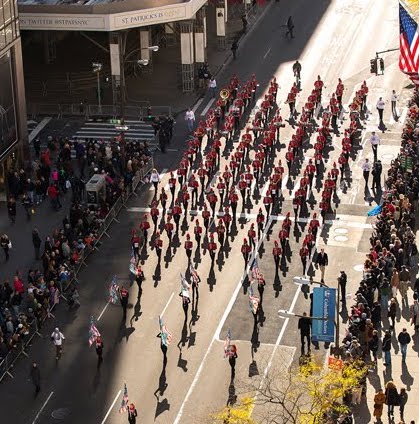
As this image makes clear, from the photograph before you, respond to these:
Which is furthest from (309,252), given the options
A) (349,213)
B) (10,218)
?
(10,218)

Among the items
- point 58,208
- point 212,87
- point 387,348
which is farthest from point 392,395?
point 212,87

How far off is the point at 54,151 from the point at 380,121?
1931 cm

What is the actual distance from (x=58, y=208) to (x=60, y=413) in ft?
64.9

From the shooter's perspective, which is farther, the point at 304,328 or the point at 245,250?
the point at 245,250

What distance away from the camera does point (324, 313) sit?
49438 mm

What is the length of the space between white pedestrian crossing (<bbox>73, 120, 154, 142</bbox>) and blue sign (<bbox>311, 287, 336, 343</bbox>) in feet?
102

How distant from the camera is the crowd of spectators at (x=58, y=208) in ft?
186

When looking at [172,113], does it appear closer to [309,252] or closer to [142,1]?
[142,1]

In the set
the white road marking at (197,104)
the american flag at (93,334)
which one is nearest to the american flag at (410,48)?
the white road marking at (197,104)

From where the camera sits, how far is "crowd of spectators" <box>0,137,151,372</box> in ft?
186

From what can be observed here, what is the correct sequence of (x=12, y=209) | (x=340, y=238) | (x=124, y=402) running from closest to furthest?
(x=124, y=402) → (x=340, y=238) → (x=12, y=209)

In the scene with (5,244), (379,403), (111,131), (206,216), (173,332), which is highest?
(111,131)

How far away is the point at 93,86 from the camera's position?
290ft

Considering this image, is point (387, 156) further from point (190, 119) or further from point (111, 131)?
point (111, 131)
